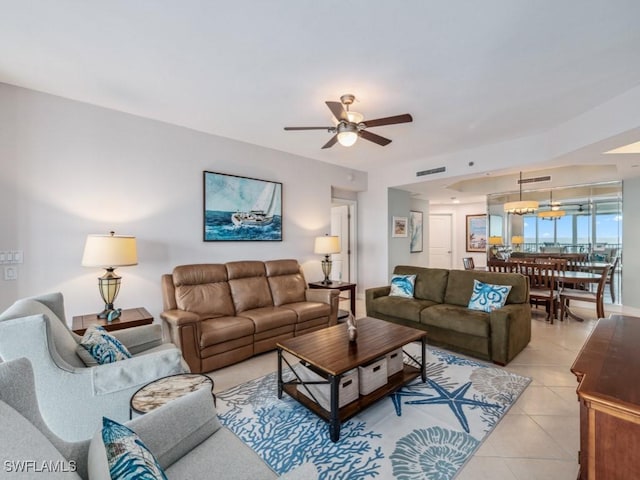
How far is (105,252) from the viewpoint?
258 cm

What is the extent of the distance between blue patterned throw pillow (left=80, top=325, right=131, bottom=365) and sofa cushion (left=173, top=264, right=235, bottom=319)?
4.27 ft

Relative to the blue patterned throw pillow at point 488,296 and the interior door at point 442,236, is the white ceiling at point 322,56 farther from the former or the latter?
the interior door at point 442,236

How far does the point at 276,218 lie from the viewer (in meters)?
4.46

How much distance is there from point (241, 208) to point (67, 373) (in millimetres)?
2848

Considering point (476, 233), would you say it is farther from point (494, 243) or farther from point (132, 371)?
point (132, 371)

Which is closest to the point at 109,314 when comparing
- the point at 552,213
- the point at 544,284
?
the point at 544,284

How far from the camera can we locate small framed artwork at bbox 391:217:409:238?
229 inches

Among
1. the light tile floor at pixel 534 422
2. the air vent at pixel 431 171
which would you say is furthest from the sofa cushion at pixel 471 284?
the air vent at pixel 431 171

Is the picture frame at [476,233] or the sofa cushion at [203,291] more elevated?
the picture frame at [476,233]

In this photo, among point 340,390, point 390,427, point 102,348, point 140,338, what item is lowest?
point 390,427

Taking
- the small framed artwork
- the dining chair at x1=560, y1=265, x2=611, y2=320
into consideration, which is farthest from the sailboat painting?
the dining chair at x1=560, y1=265, x2=611, y2=320

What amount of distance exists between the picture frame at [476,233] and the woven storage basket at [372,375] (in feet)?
23.5

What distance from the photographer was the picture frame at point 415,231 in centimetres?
656

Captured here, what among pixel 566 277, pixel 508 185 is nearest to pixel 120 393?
pixel 566 277
